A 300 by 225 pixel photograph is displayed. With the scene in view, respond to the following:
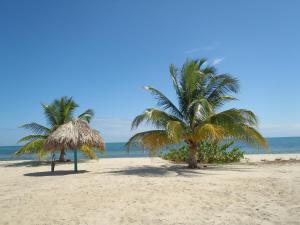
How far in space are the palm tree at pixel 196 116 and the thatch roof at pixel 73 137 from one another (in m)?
1.52

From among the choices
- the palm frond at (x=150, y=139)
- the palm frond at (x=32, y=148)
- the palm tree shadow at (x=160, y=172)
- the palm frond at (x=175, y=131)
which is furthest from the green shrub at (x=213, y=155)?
the palm frond at (x=32, y=148)

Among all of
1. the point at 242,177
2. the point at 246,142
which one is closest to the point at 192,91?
the point at 246,142

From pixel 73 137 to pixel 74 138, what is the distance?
0.06m

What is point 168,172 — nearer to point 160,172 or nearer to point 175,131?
point 160,172

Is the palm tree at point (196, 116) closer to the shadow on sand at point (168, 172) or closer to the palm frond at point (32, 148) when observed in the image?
the shadow on sand at point (168, 172)

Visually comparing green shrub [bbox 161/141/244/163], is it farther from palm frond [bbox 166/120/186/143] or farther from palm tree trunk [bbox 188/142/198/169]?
palm frond [bbox 166/120/186/143]

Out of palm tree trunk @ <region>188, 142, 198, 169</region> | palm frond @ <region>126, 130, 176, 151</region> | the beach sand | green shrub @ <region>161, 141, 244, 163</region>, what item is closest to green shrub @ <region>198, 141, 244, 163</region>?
green shrub @ <region>161, 141, 244, 163</region>

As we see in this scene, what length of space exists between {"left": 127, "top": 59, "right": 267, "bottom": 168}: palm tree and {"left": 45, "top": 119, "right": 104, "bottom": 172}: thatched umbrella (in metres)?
1.53

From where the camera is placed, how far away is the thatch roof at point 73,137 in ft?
38.7

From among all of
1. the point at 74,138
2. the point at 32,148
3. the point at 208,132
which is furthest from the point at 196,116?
the point at 32,148

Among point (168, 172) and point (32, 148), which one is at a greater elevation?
point (32, 148)

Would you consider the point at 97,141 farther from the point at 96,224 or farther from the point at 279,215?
the point at 279,215

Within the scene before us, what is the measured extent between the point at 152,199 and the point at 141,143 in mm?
6036

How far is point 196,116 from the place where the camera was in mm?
11836
